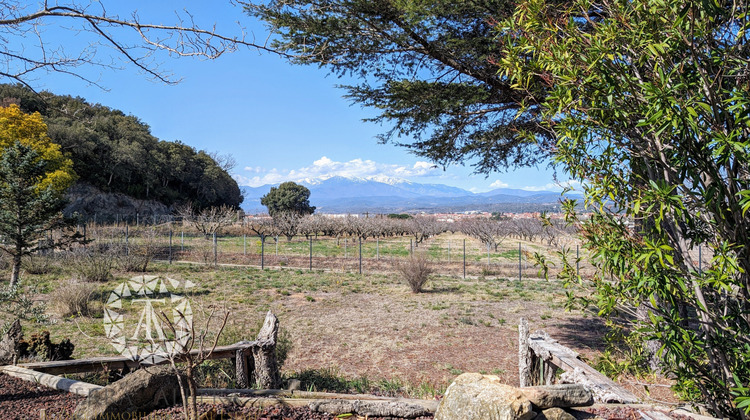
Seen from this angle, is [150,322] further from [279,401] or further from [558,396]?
[558,396]

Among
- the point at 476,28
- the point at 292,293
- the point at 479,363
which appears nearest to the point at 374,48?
the point at 476,28

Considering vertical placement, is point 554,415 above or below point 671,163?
below

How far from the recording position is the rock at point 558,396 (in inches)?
98.3

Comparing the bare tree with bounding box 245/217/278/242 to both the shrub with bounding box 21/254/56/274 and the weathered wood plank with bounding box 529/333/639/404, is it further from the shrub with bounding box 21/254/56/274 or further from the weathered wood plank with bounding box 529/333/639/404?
the weathered wood plank with bounding box 529/333/639/404

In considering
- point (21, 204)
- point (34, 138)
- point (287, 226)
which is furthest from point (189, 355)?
point (287, 226)

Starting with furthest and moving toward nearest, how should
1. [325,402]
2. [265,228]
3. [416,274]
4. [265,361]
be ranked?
[265,228] → [416,274] → [265,361] → [325,402]

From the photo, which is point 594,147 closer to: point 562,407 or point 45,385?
point 562,407

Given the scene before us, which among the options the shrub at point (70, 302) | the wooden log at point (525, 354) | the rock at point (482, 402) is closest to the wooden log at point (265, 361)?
the rock at point (482, 402)

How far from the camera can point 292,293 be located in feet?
44.2

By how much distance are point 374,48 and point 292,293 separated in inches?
369

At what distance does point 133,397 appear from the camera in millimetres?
2826

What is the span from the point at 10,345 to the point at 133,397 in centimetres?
271

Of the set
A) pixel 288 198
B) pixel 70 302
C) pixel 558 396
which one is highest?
pixel 288 198

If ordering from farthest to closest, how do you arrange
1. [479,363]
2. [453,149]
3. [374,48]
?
1. [453,149]
2. [479,363]
3. [374,48]
